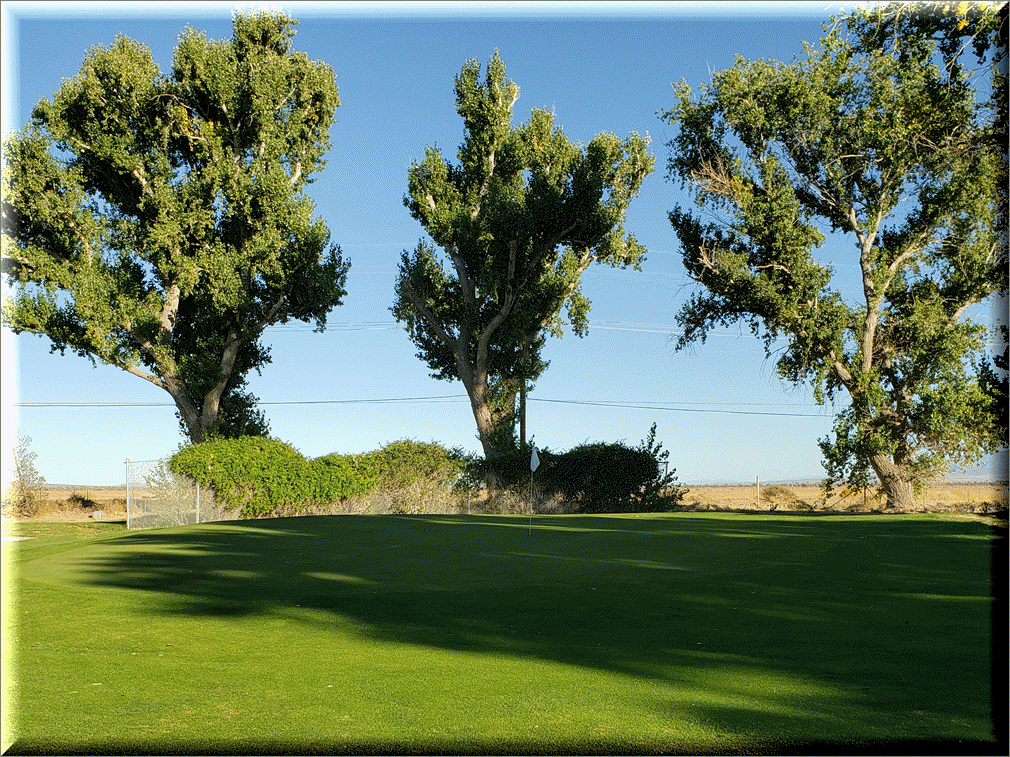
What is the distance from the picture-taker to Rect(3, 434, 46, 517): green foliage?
24.4 metres

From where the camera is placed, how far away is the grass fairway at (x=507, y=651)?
4.79 m

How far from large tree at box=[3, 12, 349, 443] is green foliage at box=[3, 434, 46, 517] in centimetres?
335

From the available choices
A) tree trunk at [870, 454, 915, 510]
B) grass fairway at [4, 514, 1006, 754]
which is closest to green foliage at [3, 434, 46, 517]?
grass fairway at [4, 514, 1006, 754]

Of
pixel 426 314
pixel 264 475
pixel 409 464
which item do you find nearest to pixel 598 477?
pixel 409 464

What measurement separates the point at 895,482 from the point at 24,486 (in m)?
25.8

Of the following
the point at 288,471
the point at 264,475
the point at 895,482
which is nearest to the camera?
the point at 264,475

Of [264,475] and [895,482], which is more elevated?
[264,475]

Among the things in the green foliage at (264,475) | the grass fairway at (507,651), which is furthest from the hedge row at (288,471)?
the grass fairway at (507,651)

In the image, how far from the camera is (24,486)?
83.5 ft

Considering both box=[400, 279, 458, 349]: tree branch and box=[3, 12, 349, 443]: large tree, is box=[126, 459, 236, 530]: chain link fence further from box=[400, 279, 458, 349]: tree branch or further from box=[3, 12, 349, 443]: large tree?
box=[400, 279, 458, 349]: tree branch

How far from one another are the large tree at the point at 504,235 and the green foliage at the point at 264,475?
23.9ft

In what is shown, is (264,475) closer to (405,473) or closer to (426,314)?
(405,473)

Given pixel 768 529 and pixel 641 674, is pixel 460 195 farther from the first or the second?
pixel 641 674

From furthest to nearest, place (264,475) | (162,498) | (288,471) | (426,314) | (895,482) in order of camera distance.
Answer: (426,314), (895,482), (288,471), (264,475), (162,498)
